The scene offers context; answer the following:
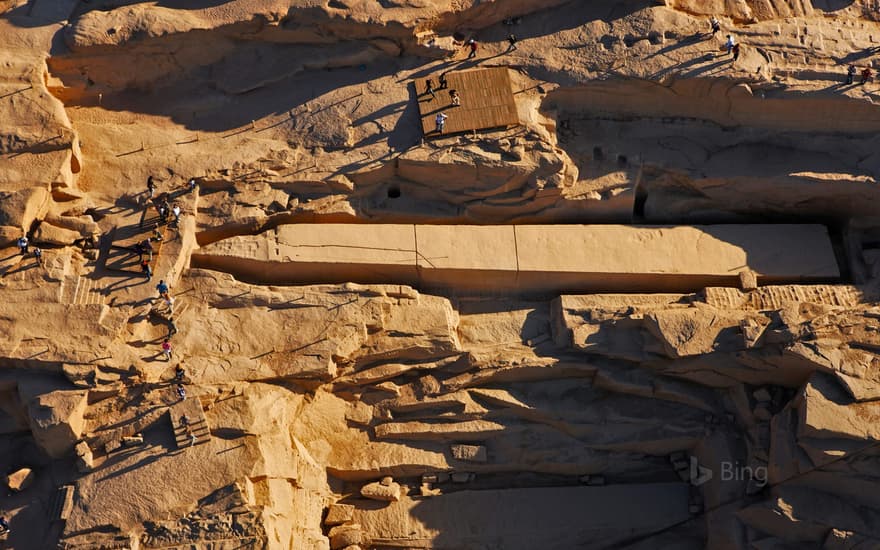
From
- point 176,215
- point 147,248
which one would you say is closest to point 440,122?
point 176,215

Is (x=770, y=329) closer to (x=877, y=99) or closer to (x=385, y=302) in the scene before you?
(x=877, y=99)

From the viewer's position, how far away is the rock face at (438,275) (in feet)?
55.8

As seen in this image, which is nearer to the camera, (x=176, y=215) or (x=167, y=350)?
(x=167, y=350)

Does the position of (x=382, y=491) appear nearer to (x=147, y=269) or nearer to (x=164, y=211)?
(x=147, y=269)

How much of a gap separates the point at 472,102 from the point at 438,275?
3.19 metres

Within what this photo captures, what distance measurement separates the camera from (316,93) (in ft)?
64.5

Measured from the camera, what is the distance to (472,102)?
763 inches

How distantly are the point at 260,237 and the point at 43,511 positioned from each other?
18.3ft

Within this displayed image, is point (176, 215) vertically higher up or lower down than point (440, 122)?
lower down

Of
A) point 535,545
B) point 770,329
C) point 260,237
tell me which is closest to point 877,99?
point 770,329

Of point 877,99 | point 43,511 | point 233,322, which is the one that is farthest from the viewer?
point 877,99

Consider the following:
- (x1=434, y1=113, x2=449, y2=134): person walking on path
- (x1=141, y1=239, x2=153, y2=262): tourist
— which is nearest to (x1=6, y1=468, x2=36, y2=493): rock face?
(x1=141, y1=239, x2=153, y2=262): tourist

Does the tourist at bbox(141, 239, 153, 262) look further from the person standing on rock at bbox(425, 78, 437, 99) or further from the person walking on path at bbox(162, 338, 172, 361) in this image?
the person standing on rock at bbox(425, 78, 437, 99)

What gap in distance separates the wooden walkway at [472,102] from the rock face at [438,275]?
65mm
